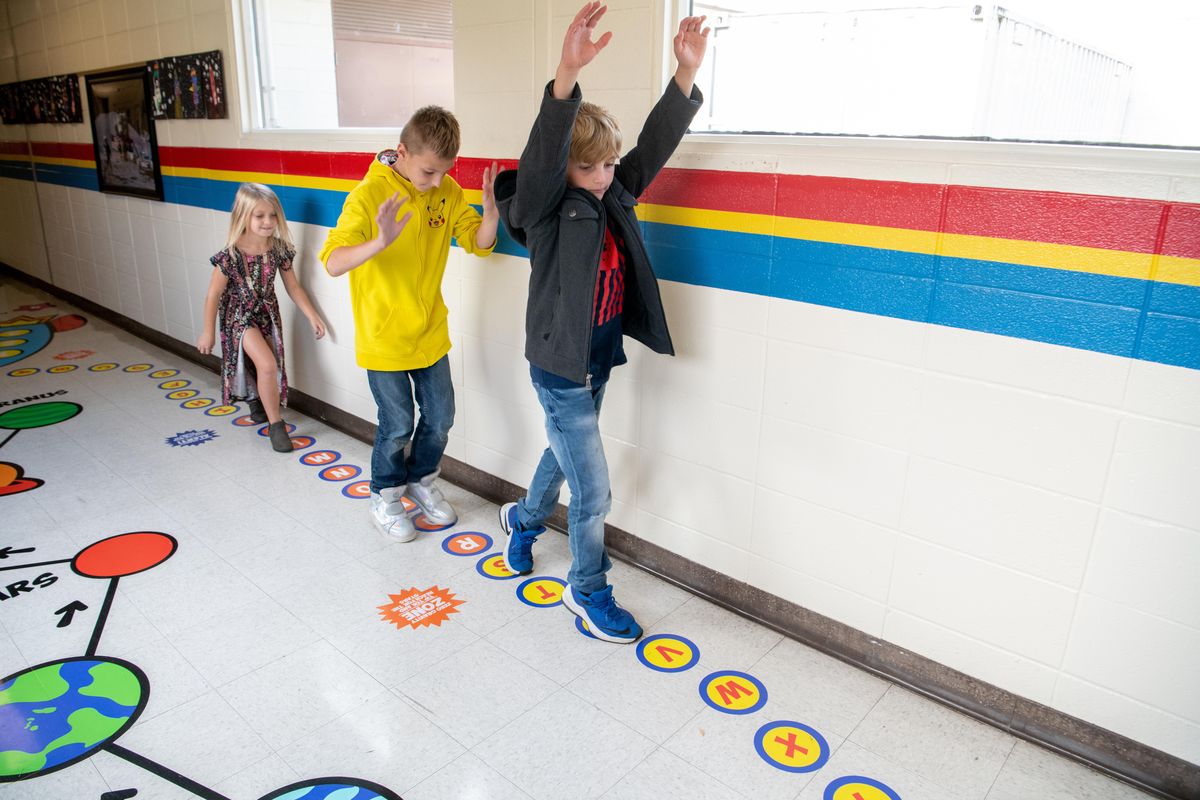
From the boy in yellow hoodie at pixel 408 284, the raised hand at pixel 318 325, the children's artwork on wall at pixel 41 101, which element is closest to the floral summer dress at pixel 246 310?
the raised hand at pixel 318 325

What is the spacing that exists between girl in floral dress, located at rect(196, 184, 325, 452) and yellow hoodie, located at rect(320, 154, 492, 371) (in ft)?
3.42

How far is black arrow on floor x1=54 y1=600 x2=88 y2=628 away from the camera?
2.21 meters

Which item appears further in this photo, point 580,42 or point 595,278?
point 595,278

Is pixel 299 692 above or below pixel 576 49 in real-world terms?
below

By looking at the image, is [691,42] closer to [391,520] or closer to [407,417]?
[407,417]

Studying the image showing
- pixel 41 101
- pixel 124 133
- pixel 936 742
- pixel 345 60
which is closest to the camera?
pixel 936 742

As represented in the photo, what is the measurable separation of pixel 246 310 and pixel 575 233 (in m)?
2.20

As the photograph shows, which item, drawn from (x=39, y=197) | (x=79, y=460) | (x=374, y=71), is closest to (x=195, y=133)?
(x=374, y=71)

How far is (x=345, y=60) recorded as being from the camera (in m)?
5.05

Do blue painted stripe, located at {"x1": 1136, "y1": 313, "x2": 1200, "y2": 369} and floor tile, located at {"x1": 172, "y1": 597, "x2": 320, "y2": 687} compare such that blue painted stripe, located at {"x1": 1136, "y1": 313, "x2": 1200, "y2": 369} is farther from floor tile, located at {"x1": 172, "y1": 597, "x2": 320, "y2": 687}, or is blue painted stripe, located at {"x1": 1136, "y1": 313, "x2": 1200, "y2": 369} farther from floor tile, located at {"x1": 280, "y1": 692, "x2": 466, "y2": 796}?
floor tile, located at {"x1": 172, "y1": 597, "x2": 320, "y2": 687}

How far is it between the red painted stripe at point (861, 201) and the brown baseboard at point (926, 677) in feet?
3.46

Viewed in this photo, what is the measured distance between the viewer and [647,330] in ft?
7.02

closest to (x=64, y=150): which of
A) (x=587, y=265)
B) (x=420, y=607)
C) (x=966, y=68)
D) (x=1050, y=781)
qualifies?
(x=420, y=607)

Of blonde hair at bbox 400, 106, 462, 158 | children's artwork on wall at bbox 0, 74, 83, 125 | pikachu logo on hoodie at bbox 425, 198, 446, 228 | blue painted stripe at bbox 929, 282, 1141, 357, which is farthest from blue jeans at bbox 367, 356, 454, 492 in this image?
children's artwork on wall at bbox 0, 74, 83, 125
